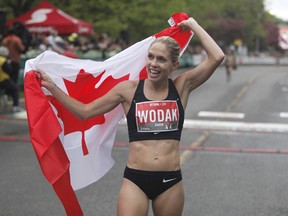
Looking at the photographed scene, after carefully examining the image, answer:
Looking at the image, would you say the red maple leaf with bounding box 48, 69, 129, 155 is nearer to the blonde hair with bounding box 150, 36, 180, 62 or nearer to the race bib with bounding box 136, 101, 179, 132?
the race bib with bounding box 136, 101, 179, 132

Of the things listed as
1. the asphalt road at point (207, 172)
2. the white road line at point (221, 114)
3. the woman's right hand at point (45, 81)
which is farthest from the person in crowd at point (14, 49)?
the woman's right hand at point (45, 81)

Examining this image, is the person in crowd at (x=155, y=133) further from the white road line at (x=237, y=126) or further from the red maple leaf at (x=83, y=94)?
the white road line at (x=237, y=126)

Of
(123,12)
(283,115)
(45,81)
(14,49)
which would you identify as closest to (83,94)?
(45,81)

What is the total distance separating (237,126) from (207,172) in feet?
15.8

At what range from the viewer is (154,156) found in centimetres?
382

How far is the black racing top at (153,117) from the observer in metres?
3.86

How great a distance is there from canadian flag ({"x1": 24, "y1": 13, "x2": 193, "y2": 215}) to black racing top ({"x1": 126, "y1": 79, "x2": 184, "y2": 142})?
25.9 inches

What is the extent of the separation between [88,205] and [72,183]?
1.87 m

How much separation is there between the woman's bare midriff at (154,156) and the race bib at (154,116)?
94 millimetres

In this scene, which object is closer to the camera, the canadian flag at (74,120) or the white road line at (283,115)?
the canadian flag at (74,120)

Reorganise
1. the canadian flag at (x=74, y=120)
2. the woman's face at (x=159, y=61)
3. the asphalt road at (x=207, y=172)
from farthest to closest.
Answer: the asphalt road at (x=207, y=172) < the canadian flag at (x=74, y=120) < the woman's face at (x=159, y=61)

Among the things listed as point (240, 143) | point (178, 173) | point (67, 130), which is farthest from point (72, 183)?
point (240, 143)

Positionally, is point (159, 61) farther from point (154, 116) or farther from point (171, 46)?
point (154, 116)

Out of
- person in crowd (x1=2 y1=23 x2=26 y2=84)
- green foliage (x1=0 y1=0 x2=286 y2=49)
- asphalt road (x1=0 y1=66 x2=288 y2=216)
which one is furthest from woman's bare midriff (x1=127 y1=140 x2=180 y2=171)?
green foliage (x1=0 y1=0 x2=286 y2=49)
